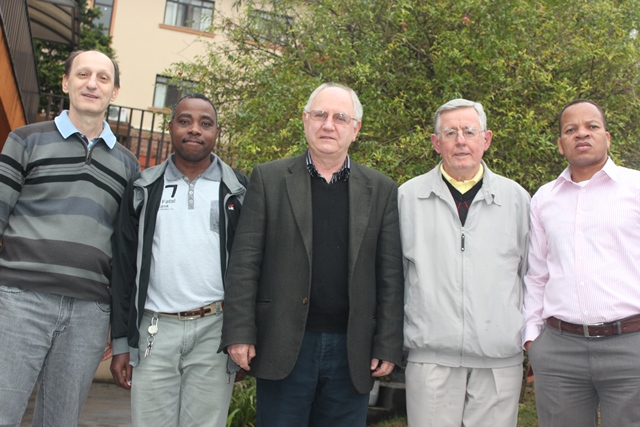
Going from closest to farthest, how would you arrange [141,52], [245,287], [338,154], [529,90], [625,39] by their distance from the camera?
[245,287]
[338,154]
[529,90]
[625,39]
[141,52]

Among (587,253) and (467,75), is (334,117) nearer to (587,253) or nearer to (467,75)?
(587,253)

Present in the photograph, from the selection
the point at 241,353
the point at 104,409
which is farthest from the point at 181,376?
the point at 104,409

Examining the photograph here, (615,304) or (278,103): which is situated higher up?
(278,103)

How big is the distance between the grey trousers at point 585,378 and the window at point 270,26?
5721mm

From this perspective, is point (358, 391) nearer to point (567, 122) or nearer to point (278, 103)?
point (567, 122)

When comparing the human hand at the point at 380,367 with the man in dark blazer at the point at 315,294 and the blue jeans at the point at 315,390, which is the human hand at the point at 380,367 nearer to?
the man in dark blazer at the point at 315,294

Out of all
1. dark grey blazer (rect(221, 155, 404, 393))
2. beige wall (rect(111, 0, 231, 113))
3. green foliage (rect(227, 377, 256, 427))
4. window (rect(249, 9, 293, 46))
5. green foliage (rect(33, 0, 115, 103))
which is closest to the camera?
dark grey blazer (rect(221, 155, 404, 393))

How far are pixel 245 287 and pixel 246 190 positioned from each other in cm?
58

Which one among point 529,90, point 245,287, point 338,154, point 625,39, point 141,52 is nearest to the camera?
point 245,287

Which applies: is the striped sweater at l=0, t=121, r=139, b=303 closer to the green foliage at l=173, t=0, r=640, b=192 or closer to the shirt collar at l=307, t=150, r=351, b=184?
the shirt collar at l=307, t=150, r=351, b=184

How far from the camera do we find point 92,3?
2248cm

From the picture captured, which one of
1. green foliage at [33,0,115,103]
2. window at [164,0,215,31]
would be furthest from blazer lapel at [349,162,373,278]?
window at [164,0,215,31]

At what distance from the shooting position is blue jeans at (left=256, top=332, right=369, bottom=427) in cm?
332

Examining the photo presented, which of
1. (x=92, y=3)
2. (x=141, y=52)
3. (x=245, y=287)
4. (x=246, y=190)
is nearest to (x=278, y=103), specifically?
(x=246, y=190)
